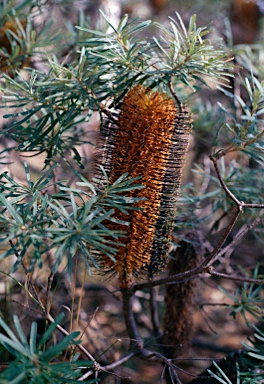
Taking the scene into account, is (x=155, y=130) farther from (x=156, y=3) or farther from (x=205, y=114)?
(x=156, y=3)

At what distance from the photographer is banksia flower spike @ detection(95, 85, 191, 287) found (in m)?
0.50

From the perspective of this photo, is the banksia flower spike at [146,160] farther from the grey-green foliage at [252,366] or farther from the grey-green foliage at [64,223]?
the grey-green foliage at [252,366]

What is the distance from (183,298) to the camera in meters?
0.70

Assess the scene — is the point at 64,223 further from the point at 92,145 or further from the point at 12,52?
the point at 12,52

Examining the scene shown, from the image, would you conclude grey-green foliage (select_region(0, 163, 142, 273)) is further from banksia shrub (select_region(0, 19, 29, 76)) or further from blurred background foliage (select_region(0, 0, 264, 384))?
→ banksia shrub (select_region(0, 19, 29, 76))

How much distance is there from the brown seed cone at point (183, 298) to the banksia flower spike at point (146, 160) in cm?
15

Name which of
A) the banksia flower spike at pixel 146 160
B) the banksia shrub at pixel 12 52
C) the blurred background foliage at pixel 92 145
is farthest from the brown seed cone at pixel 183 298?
the banksia shrub at pixel 12 52

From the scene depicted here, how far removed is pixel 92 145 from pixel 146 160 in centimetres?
14

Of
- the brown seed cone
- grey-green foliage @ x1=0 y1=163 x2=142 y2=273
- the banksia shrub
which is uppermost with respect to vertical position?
the banksia shrub

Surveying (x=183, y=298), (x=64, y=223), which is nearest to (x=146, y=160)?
(x=64, y=223)

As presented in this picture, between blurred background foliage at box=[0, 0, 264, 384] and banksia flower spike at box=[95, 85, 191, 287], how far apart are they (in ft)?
0.06

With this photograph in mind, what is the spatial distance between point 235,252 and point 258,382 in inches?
30.3

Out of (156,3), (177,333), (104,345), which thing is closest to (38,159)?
(156,3)

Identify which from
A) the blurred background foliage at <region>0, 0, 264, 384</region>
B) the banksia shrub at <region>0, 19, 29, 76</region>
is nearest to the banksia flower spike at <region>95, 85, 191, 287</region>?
the blurred background foliage at <region>0, 0, 264, 384</region>
